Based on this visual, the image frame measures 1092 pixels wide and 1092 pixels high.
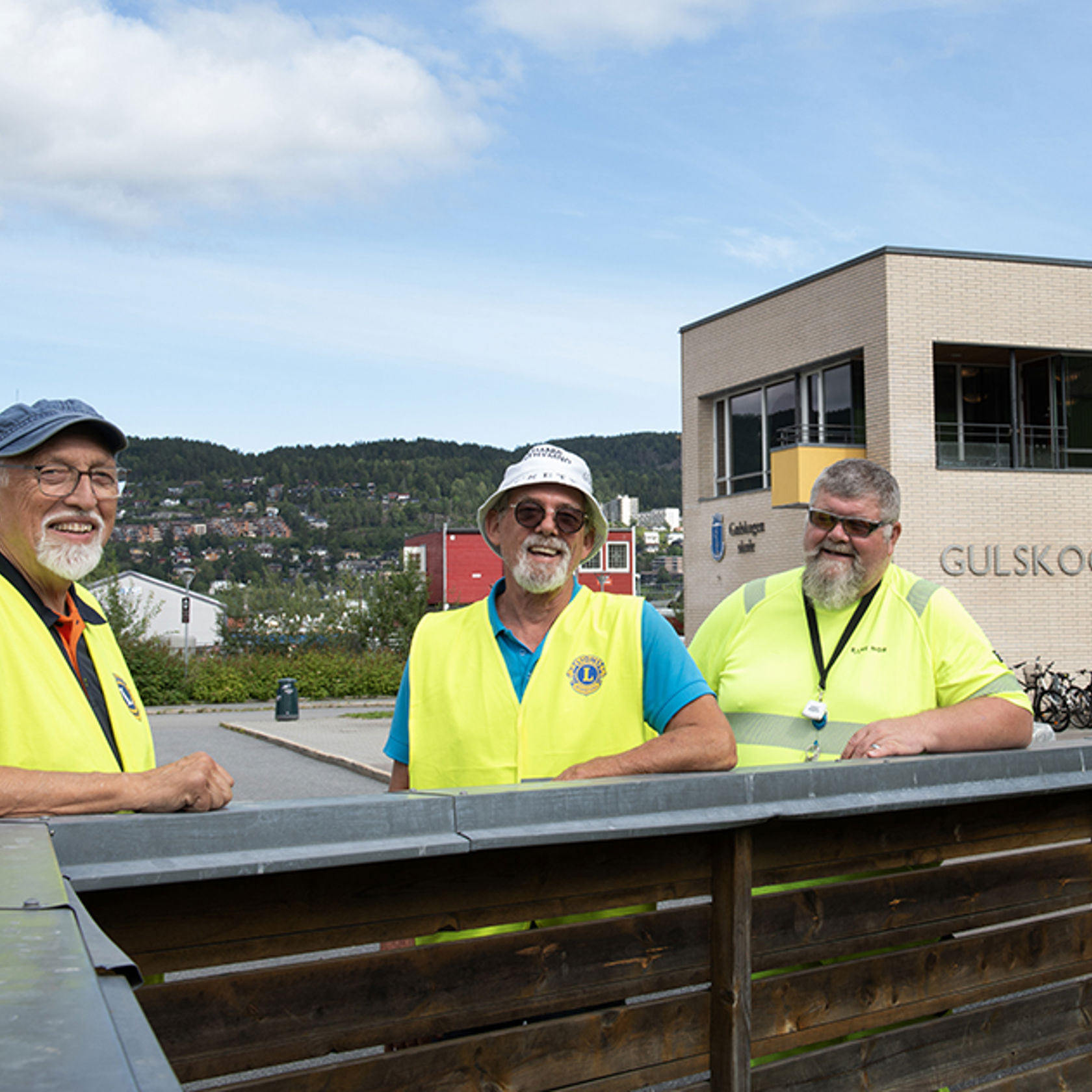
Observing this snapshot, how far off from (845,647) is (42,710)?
226 cm

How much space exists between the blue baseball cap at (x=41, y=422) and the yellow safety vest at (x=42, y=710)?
0.35 metres

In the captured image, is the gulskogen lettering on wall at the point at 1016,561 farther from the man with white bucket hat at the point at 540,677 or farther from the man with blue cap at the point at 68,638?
the man with blue cap at the point at 68,638

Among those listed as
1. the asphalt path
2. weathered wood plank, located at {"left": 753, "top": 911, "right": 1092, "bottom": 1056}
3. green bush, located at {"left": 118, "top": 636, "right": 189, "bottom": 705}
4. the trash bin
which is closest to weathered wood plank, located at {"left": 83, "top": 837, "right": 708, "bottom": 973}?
weathered wood plank, located at {"left": 753, "top": 911, "right": 1092, "bottom": 1056}

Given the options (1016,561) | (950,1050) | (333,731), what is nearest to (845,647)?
(950,1050)

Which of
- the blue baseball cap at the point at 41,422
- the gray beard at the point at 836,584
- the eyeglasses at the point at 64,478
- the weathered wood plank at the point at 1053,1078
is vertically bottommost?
the weathered wood plank at the point at 1053,1078

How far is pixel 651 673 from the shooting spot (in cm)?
299

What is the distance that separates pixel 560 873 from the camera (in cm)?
219

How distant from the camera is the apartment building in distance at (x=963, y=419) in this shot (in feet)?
73.6

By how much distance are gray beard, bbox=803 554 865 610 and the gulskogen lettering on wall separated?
19.7m

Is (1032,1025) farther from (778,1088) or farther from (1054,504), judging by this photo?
(1054,504)

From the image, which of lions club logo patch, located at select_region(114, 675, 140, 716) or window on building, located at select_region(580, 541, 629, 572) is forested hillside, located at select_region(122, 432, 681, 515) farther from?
lions club logo patch, located at select_region(114, 675, 140, 716)

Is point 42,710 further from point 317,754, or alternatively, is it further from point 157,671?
point 157,671

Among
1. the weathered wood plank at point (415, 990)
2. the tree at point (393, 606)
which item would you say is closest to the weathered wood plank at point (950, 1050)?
the weathered wood plank at point (415, 990)

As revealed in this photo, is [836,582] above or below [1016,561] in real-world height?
below
